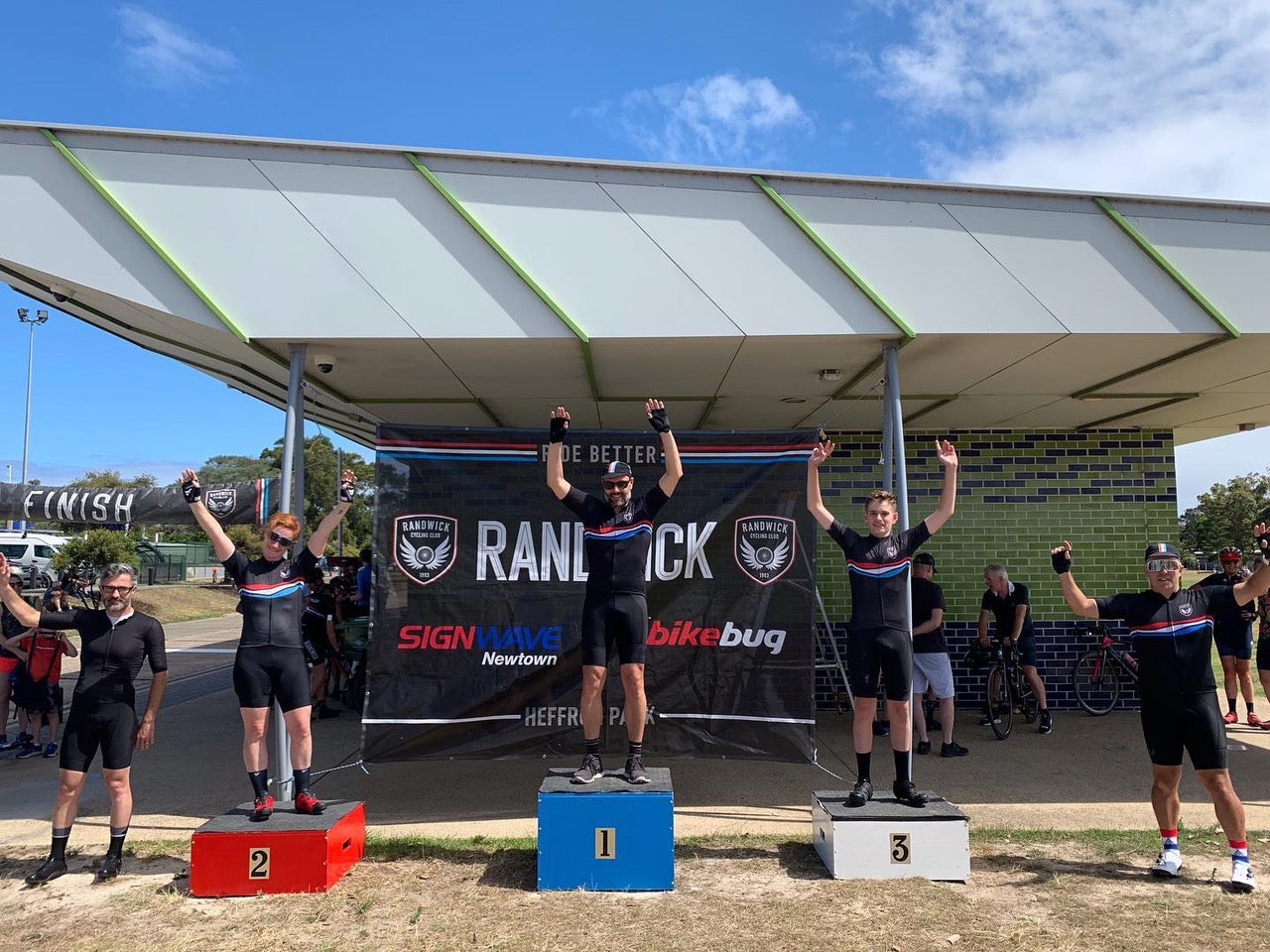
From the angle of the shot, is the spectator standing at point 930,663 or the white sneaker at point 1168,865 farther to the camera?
the spectator standing at point 930,663

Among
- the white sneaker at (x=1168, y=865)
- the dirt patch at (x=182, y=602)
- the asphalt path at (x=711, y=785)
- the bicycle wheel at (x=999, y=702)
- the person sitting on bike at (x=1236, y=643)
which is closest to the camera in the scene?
the white sneaker at (x=1168, y=865)

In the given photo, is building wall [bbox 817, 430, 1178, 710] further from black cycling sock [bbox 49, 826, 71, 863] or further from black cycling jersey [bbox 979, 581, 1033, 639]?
black cycling sock [bbox 49, 826, 71, 863]

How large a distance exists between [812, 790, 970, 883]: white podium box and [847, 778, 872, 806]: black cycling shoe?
17 centimetres

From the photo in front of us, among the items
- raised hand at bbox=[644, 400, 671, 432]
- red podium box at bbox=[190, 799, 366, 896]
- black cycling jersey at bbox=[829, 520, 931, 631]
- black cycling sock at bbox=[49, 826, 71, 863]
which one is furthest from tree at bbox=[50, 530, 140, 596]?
black cycling jersey at bbox=[829, 520, 931, 631]

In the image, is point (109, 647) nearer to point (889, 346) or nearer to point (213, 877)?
point (213, 877)

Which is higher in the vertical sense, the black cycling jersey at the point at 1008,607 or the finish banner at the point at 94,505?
the finish banner at the point at 94,505

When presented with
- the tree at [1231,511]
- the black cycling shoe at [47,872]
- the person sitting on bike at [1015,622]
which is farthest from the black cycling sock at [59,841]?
the tree at [1231,511]

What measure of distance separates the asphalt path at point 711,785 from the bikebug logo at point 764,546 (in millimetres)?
1540

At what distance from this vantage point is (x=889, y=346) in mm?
5520

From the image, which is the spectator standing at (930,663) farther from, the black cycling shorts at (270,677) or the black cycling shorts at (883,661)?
the black cycling shorts at (270,677)

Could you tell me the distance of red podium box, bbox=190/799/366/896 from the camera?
14.2 feet

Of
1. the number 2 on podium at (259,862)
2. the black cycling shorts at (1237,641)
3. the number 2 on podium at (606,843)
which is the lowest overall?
the number 2 on podium at (259,862)

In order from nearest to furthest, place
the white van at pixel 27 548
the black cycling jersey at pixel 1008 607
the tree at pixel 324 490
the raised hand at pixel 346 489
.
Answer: the raised hand at pixel 346 489
the black cycling jersey at pixel 1008 607
the white van at pixel 27 548
the tree at pixel 324 490

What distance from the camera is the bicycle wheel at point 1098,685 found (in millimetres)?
8797
